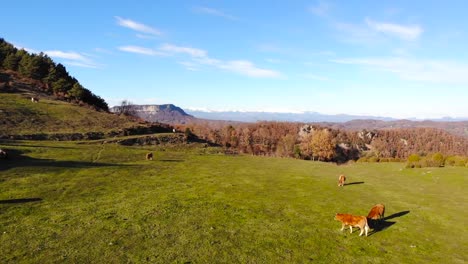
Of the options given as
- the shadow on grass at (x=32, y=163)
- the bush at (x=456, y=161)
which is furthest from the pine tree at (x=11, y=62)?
the bush at (x=456, y=161)

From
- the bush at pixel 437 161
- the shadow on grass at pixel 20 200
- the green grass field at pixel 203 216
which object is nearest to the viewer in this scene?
the green grass field at pixel 203 216

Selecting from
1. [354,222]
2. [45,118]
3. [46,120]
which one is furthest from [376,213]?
[45,118]

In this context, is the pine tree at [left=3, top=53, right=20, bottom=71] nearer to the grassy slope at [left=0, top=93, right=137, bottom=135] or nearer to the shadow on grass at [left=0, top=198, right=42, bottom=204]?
the grassy slope at [left=0, top=93, right=137, bottom=135]

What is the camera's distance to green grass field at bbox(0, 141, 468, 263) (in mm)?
15750

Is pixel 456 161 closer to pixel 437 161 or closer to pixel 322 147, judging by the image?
pixel 437 161

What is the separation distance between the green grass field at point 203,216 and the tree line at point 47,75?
201ft

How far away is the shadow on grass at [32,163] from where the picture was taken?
1222 inches

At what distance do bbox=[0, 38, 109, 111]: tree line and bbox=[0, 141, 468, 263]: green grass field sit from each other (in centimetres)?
6140

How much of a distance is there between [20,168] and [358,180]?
1497 inches

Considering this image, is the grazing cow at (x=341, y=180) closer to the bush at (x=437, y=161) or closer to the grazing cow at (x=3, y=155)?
the bush at (x=437, y=161)

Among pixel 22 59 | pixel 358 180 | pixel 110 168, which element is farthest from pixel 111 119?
pixel 358 180

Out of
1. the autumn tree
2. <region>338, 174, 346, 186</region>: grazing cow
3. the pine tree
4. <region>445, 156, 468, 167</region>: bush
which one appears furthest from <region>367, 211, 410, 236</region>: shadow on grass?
the pine tree

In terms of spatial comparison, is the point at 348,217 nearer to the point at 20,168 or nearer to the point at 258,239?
the point at 258,239

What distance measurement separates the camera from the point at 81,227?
1797 cm
